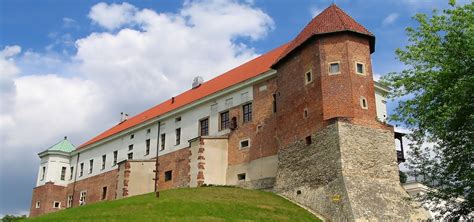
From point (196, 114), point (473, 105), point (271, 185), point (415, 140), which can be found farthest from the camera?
point (196, 114)

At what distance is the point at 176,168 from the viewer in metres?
41.1

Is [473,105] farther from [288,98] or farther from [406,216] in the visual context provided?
[288,98]

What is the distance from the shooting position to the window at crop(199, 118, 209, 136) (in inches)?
1601

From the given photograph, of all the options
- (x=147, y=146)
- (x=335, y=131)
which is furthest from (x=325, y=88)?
(x=147, y=146)

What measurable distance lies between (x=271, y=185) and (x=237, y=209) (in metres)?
7.21

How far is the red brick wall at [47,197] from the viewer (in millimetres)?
54969

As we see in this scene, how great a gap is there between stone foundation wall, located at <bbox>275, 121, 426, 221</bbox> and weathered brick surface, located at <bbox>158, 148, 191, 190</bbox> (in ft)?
40.5

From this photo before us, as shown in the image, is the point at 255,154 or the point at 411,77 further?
the point at 255,154

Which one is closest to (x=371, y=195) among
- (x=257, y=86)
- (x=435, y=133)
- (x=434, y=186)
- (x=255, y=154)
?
(x=434, y=186)

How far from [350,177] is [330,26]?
962 cm

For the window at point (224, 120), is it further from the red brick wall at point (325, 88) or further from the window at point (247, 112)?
the red brick wall at point (325, 88)

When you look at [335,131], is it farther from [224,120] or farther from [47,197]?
[47,197]

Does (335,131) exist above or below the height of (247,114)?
below

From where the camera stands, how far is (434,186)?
2183cm
